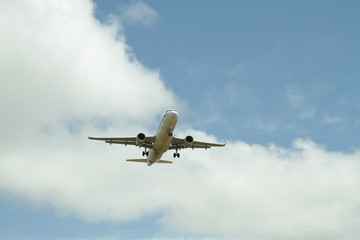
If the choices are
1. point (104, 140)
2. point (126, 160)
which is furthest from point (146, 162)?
point (104, 140)

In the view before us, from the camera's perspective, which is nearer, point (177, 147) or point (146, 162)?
point (177, 147)

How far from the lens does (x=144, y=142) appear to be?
62.6m

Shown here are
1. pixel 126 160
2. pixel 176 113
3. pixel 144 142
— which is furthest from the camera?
pixel 126 160

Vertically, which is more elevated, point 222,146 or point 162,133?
point 222,146

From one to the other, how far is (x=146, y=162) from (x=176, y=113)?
1572cm

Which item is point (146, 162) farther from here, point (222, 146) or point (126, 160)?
point (222, 146)

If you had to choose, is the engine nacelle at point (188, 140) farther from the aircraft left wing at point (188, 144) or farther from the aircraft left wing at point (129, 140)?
the aircraft left wing at point (129, 140)

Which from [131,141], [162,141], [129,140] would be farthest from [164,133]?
[131,141]

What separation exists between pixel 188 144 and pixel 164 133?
20.1ft

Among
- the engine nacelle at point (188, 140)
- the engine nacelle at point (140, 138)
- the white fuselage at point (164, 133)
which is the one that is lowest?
the white fuselage at point (164, 133)

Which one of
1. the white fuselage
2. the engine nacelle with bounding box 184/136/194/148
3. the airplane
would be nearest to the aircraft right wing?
the airplane

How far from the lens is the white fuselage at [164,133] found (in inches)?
2144

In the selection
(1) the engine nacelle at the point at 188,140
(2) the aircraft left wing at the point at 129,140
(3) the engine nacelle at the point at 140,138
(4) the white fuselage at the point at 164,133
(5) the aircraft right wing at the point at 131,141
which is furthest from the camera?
(2) the aircraft left wing at the point at 129,140

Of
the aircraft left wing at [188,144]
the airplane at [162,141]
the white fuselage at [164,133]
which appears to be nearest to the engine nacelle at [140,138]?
the airplane at [162,141]
